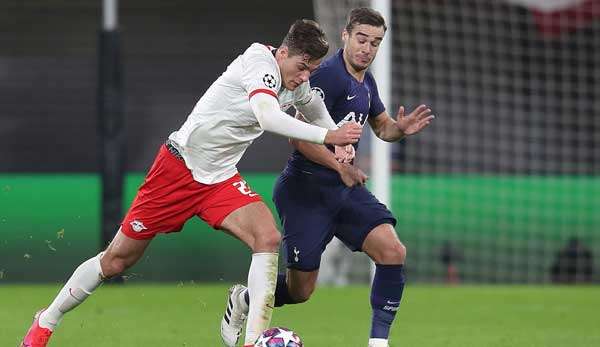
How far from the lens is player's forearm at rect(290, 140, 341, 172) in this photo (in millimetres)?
6949

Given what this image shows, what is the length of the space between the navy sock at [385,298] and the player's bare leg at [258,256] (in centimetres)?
80

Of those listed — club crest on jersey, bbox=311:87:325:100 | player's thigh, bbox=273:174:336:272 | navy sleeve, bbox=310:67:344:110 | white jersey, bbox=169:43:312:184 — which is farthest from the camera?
player's thigh, bbox=273:174:336:272

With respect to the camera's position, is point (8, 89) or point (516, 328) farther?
point (8, 89)

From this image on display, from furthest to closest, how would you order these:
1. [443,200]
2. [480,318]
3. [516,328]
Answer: [443,200] → [480,318] → [516,328]

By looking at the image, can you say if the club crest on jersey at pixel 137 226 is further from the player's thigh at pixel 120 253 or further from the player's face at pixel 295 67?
the player's face at pixel 295 67

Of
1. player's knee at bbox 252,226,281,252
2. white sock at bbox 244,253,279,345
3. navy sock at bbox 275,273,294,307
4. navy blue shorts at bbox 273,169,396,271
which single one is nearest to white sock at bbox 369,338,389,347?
navy blue shorts at bbox 273,169,396,271

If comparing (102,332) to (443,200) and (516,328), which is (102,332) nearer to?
(516,328)

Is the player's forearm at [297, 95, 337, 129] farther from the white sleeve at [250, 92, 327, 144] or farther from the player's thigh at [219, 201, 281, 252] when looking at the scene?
the white sleeve at [250, 92, 327, 144]

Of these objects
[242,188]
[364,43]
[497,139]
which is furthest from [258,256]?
[497,139]

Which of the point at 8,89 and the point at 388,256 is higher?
the point at 8,89

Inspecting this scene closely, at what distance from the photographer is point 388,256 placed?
7129 mm

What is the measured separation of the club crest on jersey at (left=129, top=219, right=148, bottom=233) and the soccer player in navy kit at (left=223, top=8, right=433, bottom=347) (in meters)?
0.91

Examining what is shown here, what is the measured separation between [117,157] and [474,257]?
12.9 ft

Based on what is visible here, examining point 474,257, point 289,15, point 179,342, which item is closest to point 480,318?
point 179,342
